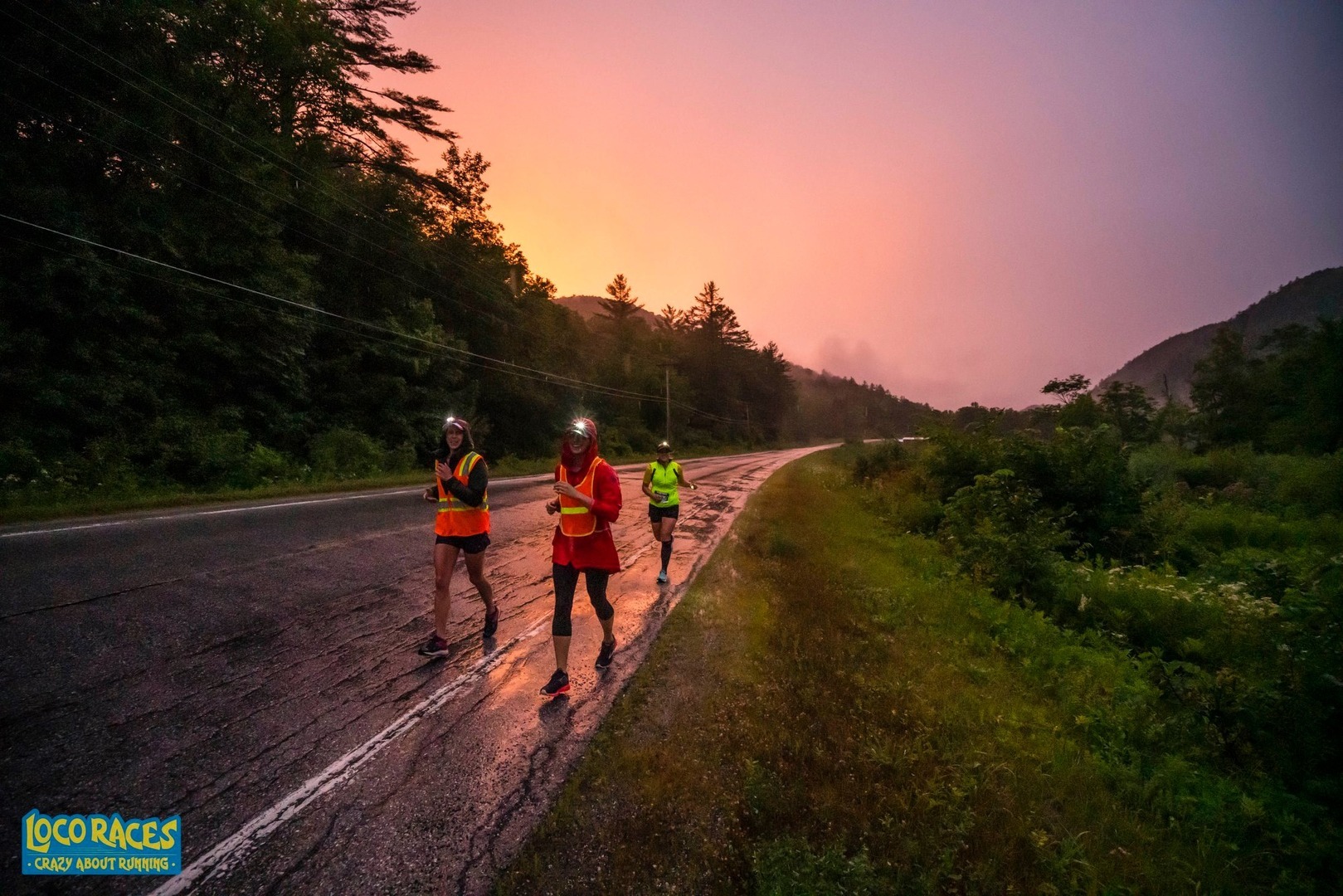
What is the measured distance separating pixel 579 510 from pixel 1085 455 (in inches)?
455

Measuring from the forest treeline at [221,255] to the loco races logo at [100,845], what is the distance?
36.7ft

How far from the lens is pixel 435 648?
443 cm

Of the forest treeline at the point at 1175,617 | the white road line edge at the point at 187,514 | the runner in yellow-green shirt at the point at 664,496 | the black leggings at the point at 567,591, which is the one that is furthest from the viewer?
the runner in yellow-green shirt at the point at 664,496

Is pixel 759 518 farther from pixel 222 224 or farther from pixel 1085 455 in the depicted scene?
pixel 222 224

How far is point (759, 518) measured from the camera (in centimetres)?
1235

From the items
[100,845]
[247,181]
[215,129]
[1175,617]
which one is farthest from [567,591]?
[215,129]

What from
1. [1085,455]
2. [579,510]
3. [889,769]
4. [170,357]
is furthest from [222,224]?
[1085,455]

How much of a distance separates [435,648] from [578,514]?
1.95m

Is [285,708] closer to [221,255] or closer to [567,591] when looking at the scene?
[567,591]

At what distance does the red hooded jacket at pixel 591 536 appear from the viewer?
407 cm

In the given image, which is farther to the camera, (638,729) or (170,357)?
(170,357)

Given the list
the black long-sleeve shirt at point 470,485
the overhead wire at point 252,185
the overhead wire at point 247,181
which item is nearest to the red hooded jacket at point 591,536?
the black long-sleeve shirt at point 470,485

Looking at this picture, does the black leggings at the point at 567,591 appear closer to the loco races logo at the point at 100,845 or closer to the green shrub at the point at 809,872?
the green shrub at the point at 809,872

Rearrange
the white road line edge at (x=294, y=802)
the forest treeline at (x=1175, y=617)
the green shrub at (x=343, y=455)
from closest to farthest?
the white road line edge at (x=294, y=802) < the forest treeline at (x=1175, y=617) < the green shrub at (x=343, y=455)
